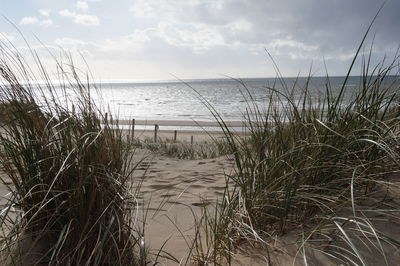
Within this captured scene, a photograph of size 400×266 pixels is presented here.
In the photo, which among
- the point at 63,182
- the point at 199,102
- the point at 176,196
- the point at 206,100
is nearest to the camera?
the point at 63,182

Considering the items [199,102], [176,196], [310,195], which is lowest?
[199,102]

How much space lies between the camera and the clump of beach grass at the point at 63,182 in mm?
1737

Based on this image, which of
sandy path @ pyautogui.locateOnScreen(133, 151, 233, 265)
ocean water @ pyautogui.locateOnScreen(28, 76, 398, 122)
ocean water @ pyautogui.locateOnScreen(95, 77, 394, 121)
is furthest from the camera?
ocean water @ pyautogui.locateOnScreen(95, 77, 394, 121)

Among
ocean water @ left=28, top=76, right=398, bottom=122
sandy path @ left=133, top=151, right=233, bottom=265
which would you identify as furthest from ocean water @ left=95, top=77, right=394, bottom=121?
sandy path @ left=133, top=151, right=233, bottom=265

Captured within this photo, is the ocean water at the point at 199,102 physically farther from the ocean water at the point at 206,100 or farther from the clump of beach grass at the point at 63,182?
the clump of beach grass at the point at 63,182

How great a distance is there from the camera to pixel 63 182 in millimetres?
1834

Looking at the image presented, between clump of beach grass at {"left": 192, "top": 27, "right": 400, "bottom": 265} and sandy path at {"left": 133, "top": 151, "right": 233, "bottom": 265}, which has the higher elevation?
clump of beach grass at {"left": 192, "top": 27, "right": 400, "bottom": 265}

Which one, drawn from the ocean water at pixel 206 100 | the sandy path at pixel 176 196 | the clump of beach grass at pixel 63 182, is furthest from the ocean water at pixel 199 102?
the sandy path at pixel 176 196

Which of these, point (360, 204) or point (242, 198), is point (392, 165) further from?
point (242, 198)

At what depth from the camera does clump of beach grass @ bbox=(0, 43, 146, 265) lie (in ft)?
5.70

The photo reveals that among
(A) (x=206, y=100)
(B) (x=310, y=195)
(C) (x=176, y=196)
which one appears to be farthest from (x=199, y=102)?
(B) (x=310, y=195)

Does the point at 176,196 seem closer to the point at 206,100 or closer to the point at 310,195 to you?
the point at 206,100

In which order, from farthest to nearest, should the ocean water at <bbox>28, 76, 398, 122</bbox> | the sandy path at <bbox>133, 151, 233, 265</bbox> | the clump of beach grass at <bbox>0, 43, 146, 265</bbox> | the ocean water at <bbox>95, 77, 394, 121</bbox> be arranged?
the ocean water at <bbox>95, 77, 394, 121</bbox> → the ocean water at <bbox>28, 76, 398, 122</bbox> → the sandy path at <bbox>133, 151, 233, 265</bbox> → the clump of beach grass at <bbox>0, 43, 146, 265</bbox>

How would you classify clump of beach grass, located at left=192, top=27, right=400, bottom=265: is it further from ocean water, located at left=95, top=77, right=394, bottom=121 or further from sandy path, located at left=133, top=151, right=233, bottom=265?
ocean water, located at left=95, top=77, right=394, bottom=121
